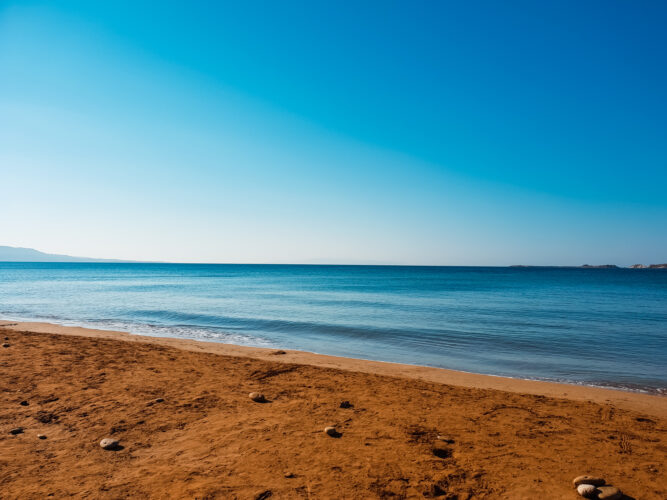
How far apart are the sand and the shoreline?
0.34ft

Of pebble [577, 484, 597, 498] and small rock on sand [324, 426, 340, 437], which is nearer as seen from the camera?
pebble [577, 484, 597, 498]

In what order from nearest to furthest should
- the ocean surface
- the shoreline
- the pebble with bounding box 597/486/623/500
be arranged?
the pebble with bounding box 597/486/623/500, the shoreline, the ocean surface

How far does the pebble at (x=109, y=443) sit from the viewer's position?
509 cm

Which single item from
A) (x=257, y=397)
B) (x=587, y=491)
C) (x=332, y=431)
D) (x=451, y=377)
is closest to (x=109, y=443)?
(x=257, y=397)

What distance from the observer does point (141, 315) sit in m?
22.9

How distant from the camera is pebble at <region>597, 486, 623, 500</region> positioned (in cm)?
416

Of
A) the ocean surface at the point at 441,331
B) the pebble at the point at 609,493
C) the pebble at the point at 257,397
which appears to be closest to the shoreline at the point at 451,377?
the ocean surface at the point at 441,331

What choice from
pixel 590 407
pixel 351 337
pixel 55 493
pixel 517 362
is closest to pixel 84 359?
pixel 55 493

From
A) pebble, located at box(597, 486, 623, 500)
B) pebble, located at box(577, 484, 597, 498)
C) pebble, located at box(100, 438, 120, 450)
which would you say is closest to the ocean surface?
pebble, located at box(597, 486, 623, 500)

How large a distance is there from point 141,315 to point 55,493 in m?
20.9

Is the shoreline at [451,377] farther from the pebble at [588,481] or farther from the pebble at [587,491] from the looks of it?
A: the pebble at [587,491]

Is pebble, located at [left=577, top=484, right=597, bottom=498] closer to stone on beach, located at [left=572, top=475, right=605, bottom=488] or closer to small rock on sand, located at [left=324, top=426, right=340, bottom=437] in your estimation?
stone on beach, located at [left=572, top=475, right=605, bottom=488]

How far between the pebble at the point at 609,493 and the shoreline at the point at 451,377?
4.86 m

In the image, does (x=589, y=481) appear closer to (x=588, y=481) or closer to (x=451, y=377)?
(x=588, y=481)
